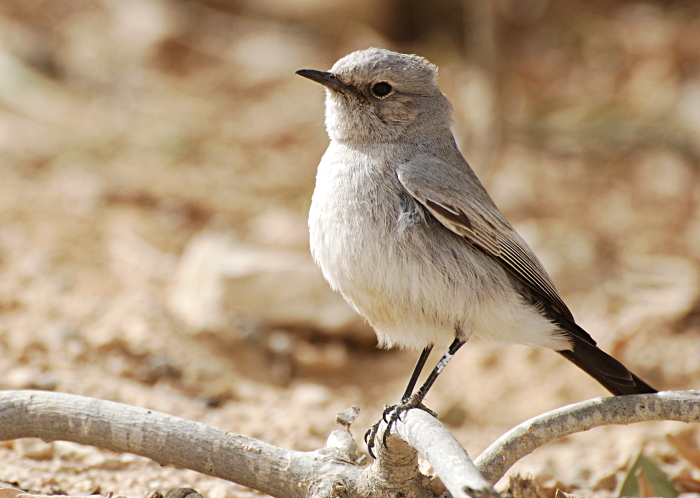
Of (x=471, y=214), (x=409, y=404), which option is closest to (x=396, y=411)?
(x=409, y=404)

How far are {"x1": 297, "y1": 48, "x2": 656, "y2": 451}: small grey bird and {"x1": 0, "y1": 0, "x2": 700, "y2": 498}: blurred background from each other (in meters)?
0.69

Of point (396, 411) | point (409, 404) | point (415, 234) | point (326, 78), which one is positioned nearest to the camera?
point (396, 411)

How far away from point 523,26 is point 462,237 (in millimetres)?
8975

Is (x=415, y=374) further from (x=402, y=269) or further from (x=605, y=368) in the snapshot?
(x=605, y=368)

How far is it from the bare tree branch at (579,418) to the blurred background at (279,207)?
3.57 ft

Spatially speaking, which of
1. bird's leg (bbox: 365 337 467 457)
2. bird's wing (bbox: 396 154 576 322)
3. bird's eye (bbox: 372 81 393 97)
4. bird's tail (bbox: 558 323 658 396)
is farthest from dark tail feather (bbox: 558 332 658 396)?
bird's eye (bbox: 372 81 393 97)

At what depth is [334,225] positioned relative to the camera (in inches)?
149

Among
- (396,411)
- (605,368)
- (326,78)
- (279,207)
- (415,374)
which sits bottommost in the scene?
(396,411)

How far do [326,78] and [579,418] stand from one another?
6.97 feet

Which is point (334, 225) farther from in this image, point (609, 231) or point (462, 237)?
point (609, 231)

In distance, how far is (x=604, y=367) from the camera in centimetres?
405

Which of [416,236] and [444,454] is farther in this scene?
[416,236]

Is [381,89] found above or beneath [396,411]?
above

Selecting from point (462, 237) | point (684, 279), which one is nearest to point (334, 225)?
point (462, 237)
